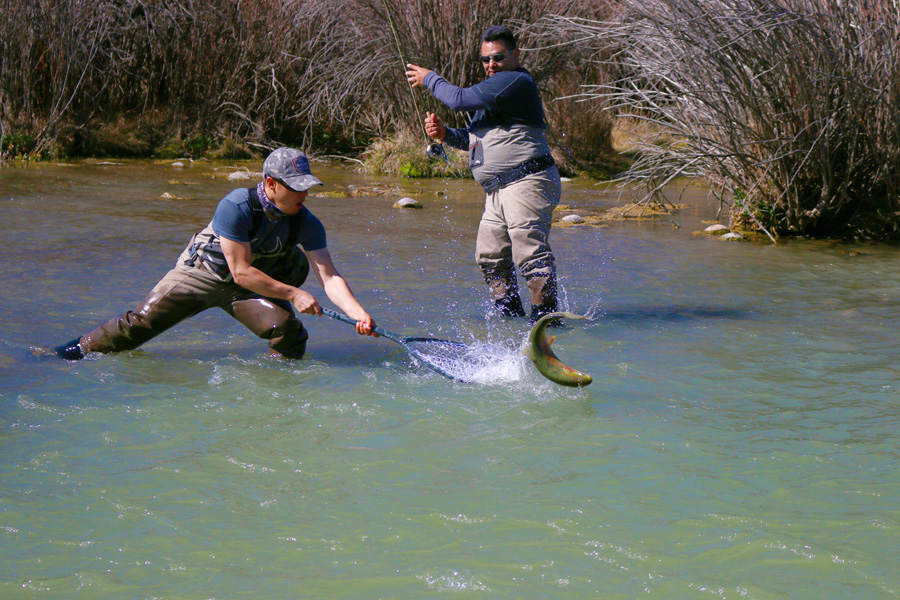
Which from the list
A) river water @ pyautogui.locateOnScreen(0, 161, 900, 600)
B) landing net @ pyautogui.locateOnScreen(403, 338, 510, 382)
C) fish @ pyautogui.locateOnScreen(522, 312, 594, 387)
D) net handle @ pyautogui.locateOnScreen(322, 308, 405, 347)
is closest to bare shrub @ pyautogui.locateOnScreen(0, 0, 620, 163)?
river water @ pyautogui.locateOnScreen(0, 161, 900, 600)

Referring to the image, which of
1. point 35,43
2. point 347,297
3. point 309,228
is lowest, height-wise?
point 347,297

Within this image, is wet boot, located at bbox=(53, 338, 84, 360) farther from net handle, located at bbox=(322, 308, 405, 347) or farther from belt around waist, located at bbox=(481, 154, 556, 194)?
belt around waist, located at bbox=(481, 154, 556, 194)

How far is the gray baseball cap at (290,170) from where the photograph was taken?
4457 millimetres

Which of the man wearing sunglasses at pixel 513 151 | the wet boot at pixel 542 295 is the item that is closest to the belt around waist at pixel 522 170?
the man wearing sunglasses at pixel 513 151

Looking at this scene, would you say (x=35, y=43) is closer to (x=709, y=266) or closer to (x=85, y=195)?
(x=85, y=195)

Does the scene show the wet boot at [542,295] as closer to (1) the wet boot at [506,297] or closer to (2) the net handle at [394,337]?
(1) the wet boot at [506,297]

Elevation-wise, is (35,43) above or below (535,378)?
above

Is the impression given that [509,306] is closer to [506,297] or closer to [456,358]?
[506,297]

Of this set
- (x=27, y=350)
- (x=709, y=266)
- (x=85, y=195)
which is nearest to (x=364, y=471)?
(x=27, y=350)

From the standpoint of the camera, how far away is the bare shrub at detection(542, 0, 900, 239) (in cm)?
812

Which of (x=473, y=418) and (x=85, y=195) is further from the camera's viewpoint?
(x=85, y=195)

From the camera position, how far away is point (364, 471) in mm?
3582

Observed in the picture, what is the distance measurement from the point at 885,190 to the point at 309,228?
22.8 feet

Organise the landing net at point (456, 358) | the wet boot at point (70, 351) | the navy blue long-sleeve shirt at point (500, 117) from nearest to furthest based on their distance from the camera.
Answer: the landing net at point (456, 358), the wet boot at point (70, 351), the navy blue long-sleeve shirt at point (500, 117)
